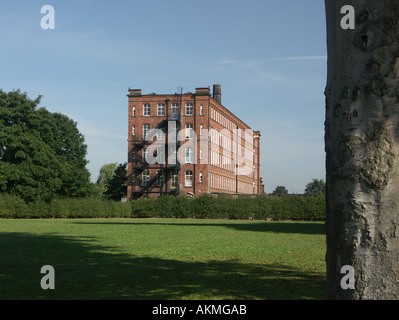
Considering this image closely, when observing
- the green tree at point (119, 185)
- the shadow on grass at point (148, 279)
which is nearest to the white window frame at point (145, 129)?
the green tree at point (119, 185)

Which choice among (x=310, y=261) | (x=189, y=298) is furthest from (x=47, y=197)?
(x=189, y=298)

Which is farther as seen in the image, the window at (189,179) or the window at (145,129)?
the window at (145,129)

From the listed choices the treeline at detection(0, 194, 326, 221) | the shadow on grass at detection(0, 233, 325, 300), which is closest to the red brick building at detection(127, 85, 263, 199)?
the treeline at detection(0, 194, 326, 221)

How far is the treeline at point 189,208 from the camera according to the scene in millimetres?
51281

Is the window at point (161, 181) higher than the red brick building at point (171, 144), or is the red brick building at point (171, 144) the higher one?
the red brick building at point (171, 144)

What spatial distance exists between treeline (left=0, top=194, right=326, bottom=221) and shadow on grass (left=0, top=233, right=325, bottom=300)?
40.1m

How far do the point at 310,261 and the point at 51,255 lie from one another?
6795 mm

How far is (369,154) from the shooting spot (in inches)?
163

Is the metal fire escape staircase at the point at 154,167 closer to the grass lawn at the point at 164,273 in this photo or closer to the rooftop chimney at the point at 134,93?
the rooftop chimney at the point at 134,93

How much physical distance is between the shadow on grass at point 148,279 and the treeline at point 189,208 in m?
40.1

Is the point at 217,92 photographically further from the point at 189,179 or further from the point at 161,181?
the point at 161,181

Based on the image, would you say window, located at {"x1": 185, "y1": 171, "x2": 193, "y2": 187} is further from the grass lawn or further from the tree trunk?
the tree trunk
